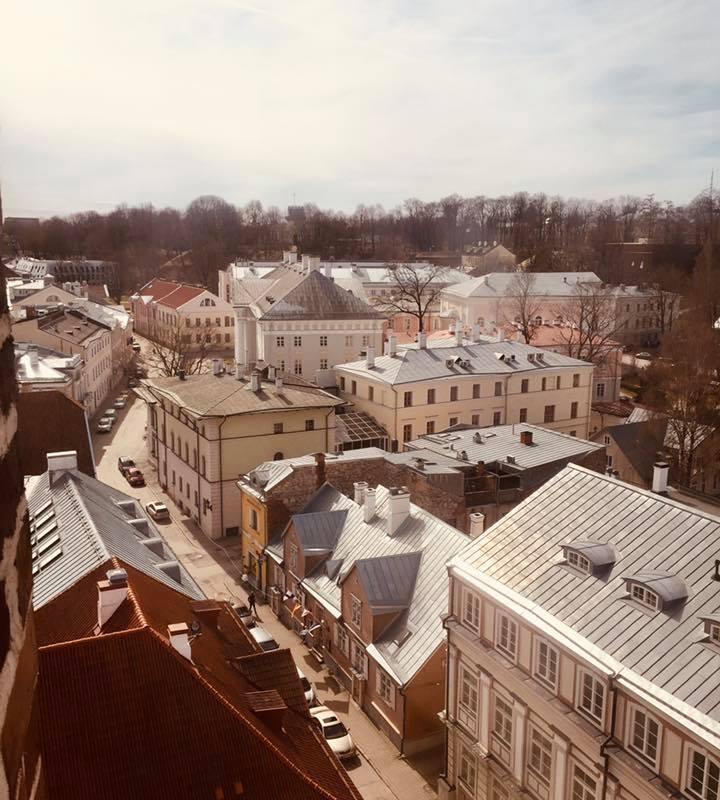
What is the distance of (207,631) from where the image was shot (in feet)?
55.3

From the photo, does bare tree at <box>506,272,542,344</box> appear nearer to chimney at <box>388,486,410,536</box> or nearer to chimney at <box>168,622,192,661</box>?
chimney at <box>388,486,410,536</box>

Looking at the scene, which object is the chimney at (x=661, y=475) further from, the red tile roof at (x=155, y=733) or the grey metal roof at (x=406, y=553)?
the red tile roof at (x=155, y=733)

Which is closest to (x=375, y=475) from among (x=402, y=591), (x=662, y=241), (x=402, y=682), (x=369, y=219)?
(x=402, y=591)

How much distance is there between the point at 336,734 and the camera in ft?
68.2

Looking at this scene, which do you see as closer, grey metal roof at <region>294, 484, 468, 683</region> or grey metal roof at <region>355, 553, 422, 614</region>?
grey metal roof at <region>294, 484, 468, 683</region>

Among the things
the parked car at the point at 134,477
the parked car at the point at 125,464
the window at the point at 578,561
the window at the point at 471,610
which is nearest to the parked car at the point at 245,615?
the window at the point at 471,610

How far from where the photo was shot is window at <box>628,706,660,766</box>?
12922 mm

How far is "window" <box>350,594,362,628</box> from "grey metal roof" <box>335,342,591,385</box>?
19.3 m

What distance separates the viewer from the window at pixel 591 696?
13.9 m

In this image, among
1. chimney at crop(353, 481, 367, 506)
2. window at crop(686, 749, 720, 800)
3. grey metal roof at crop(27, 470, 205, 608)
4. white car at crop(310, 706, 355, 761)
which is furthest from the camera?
chimney at crop(353, 481, 367, 506)

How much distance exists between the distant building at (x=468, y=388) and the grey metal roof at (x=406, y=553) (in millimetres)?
13801

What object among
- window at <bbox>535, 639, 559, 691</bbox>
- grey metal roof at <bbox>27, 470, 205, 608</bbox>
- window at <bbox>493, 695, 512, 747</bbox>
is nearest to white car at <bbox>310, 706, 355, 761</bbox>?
grey metal roof at <bbox>27, 470, 205, 608</bbox>

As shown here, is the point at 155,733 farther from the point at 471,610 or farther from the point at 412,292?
the point at 412,292

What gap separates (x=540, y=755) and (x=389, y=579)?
7977 millimetres
